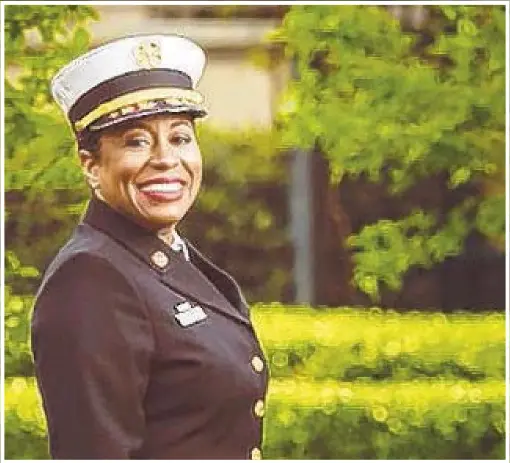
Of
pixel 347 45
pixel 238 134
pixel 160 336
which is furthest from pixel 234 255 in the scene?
pixel 160 336

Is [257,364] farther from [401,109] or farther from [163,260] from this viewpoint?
[401,109]

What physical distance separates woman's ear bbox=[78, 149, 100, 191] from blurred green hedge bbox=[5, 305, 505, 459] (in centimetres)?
64

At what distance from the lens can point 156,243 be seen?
2.35 metres

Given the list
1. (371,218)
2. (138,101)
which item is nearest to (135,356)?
(138,101)

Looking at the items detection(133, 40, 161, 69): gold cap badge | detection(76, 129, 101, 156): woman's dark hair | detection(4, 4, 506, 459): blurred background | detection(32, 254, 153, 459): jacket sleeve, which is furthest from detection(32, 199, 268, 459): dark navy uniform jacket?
detection(4, 4, 506, 459): blurred background

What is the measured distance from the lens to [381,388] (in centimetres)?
304

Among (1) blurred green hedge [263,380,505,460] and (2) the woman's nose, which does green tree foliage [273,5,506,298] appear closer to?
(1) blurred green hedge [263,380,505,460]

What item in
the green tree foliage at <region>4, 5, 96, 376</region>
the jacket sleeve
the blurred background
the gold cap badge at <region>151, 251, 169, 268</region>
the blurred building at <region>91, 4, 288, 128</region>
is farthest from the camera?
the blurred background

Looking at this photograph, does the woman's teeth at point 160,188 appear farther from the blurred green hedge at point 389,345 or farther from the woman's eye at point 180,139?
the blurred green hedge at point 389,345

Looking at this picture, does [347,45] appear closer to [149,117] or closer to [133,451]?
[149,117]

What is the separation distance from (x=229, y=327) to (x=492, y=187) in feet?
3.02

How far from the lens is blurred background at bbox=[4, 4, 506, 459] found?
2.94 m

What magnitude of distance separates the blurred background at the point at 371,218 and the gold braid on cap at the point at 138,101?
515 mm

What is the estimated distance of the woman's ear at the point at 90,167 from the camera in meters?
2.34
